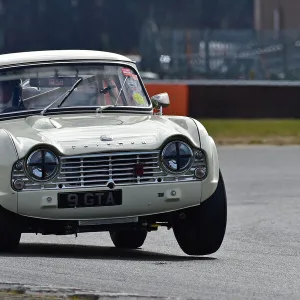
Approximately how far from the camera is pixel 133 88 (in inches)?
390

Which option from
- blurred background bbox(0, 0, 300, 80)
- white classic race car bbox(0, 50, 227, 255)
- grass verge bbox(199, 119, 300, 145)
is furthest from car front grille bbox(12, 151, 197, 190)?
blurred background bbox(0, 0, 300, 80)

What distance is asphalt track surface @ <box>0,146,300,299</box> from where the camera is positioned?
6.88 meters

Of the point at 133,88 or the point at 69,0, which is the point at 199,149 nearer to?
the point at 133,88

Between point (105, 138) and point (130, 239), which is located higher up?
point (105, 138)

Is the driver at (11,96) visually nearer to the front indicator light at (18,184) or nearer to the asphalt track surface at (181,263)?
the asphalt track surface at (181,263)

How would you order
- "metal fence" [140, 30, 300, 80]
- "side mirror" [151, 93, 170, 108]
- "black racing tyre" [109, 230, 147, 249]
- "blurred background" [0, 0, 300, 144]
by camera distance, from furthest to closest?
"metal fence" [140, 30, 300, 80]
"blurred background" [0, 0, 300, 144]
"black racing tyre" [109, 230, 147, 249]
"side mirror" [151, 93, 170, 108]

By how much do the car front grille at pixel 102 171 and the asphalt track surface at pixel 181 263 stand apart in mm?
520

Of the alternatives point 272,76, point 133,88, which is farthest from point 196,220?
point 272,76

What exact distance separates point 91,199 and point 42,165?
0.41 metres

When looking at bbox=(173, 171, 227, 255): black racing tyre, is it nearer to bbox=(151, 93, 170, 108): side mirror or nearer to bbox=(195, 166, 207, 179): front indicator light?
bbox=(195, 166, 207, 179): front indicator light

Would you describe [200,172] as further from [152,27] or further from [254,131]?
[152,27]

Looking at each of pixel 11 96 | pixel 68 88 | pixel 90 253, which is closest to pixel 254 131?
pixel 68 88

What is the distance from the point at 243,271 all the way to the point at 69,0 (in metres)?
29.4

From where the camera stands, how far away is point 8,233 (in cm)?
840
